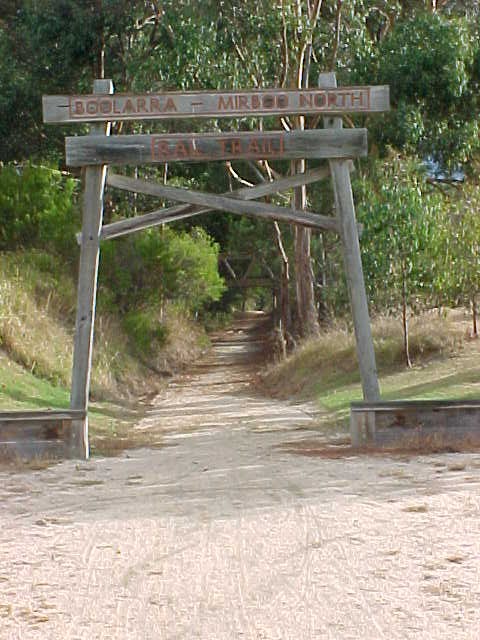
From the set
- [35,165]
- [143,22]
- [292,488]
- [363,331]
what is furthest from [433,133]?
[292,488]

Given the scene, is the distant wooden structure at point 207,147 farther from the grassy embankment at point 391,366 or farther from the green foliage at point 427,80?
the green foliage at point 427,80

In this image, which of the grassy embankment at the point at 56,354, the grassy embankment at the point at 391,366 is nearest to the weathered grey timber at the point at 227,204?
the grassy embankment at the point at 56,354

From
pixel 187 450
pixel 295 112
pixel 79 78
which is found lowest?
pixel 187 450

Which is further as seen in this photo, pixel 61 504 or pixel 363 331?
pixel 363 331

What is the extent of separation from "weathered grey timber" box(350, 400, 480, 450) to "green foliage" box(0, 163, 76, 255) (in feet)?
57.7

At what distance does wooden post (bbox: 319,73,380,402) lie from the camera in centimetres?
1397

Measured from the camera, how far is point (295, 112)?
13.6m

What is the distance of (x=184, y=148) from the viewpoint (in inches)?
537

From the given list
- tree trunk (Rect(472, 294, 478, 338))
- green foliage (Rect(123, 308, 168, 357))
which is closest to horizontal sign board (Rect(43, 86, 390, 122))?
tree trunk (Rect(472, 294, 478, 338))

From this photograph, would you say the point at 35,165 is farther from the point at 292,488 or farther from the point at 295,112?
the point at 292,488

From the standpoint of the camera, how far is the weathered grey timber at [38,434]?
1268 cm

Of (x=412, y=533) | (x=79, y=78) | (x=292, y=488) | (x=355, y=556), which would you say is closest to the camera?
(x=355, y=556)

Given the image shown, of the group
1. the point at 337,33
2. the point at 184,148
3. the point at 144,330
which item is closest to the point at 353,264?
the point at 184,148

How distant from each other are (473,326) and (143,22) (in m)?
11.0
